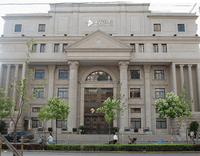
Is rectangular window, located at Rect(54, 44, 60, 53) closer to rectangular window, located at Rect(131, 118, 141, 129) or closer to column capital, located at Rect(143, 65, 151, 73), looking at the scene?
column capital, located at Rect(143, 65, 151, 73)

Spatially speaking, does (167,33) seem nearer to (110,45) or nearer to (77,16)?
Result: (110,45)

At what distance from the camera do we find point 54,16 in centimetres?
4441

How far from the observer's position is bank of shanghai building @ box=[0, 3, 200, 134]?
39188mm

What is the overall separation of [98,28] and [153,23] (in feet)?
34.6

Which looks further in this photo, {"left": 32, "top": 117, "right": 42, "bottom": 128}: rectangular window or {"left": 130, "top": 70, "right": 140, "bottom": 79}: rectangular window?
{"left": 130, "top": 70, "right": 140, "bottom": 79}: rectangular window

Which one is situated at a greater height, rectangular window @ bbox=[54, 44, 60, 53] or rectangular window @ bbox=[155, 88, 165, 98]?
rectangular window @ bbox=[54, 44, 60, 53]

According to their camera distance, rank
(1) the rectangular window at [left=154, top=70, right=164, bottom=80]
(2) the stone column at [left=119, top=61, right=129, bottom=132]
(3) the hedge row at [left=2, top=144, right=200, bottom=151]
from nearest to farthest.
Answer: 1. (3) the hedge row at [left=2, top=144, right=200, bottom=151]
2. (2) the stone column at [left=119, top=61, right=129, bottom=132]
3. (1) the rectangular window at [left=154, top=70, right=164, bottom=80]

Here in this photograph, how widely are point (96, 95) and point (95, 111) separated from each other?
9.44ft

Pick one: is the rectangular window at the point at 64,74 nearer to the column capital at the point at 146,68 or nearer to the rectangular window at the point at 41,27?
the rectangular window at the point at 41,27

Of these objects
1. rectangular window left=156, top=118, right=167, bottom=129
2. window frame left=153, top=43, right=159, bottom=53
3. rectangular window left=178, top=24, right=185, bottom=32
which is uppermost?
rectangular window left=178, top=24, right=185, bottom=32

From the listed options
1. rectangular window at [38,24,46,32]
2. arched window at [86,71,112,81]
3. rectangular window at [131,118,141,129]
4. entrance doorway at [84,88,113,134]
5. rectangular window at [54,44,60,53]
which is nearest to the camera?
rectangular window at [131,118,141,129]

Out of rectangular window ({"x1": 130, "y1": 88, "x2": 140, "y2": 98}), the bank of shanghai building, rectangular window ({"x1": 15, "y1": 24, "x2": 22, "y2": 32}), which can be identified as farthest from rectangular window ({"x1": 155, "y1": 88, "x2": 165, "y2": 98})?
rectangular window ({"x1": 15, "y1": 24, "x2": 22, "y2": 32})

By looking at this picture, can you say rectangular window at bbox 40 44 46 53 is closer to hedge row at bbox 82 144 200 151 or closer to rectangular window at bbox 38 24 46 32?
rectangular window at bbox 38 24 46 32

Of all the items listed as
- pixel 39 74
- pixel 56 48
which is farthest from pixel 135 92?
pixel 39 74
